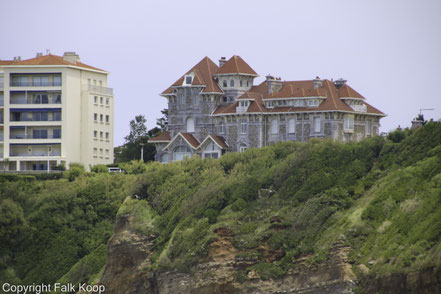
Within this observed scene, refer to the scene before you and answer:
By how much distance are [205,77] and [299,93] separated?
11.3 meters

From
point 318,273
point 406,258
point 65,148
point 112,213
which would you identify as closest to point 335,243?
point 318,273

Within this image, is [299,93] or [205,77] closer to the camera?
[299,93]

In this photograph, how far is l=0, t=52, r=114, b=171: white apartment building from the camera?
106 meters

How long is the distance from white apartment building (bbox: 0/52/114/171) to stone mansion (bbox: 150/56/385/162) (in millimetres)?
9924

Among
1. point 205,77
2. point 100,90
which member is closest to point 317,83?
point 205,77

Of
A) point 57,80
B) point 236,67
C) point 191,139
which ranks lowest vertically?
point 191,139

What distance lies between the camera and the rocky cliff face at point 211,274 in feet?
176

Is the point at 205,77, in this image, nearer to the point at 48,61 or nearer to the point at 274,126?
the point at 274,126

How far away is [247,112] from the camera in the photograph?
95.4 meters

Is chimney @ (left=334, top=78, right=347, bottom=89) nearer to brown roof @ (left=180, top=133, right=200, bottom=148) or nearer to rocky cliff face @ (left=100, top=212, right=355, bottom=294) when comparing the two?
brown roof @ (left=180, top=133, right=200, bottom=148)

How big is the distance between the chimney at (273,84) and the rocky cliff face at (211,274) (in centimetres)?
2872

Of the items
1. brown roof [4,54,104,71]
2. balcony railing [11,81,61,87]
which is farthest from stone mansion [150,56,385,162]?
brown roof [4,54,104,71]

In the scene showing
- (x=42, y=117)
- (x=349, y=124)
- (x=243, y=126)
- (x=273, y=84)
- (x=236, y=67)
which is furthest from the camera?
(x=42, y=117)

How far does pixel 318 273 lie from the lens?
5438cm
